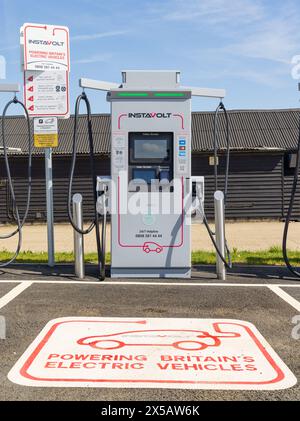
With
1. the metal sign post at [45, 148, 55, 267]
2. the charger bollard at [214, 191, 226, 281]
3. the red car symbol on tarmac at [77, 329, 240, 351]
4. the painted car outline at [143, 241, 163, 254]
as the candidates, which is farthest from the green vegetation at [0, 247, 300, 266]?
the red car symbol on tarmac at [77, 329, 240, 351]

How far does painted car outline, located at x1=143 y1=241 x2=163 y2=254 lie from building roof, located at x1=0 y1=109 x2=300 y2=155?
11.3m

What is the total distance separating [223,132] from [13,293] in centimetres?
1476

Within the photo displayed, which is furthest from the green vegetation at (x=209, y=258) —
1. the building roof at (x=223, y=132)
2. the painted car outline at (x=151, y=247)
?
the building roof at (x=223, y=132)

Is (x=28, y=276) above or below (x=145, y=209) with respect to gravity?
below

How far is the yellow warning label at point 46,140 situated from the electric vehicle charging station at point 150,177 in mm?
1314

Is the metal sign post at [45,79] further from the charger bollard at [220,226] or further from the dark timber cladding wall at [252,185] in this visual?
the dark timber cladding wall at [252,185]

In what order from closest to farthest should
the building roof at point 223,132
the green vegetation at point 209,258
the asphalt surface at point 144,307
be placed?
the asphalt surface at point 144,307 → the green vegetation at point 209,258 → the building roof at point 223,132

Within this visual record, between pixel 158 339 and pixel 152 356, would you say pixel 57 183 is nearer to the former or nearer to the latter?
pixel 158 339

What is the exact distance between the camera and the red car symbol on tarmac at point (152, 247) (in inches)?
262
